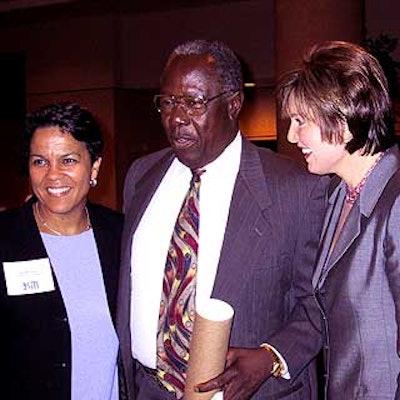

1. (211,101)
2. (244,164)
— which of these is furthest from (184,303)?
(211,101)

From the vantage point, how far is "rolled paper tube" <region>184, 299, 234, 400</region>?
181 centimetres

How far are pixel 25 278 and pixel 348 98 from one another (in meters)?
1.11

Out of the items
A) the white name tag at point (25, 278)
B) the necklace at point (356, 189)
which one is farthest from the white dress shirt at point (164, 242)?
the necklace at point (356, 189)

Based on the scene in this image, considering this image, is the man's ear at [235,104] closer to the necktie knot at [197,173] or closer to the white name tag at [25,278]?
the necktie knot at [197,173]

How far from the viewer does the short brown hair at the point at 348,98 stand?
1935 mm

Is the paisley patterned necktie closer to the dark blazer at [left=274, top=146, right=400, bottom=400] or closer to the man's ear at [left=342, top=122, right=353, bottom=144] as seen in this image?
the dark blazer at [left=274, top=146, right=400, bottom=400]

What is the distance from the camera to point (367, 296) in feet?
6.08

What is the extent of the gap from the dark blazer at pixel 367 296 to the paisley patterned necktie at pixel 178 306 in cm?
42

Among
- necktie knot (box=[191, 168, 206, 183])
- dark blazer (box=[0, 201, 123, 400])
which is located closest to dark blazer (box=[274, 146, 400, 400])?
necktie knot (box=[191, 168, 206, 183])

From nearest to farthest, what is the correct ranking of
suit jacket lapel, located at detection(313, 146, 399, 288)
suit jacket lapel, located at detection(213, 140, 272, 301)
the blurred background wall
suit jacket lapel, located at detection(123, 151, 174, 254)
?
1. suit jacket lapel, located at detection(313, 146, 399, 288)
2. suit jacket lapel, located at detection(213, 140, 272, 301)
3. suit jacket lapel, located at detection(123, 151, 174, 254)
4. the blurred background wall

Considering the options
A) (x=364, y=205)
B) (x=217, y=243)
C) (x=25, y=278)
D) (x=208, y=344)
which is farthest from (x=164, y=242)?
(x=364, y=205)

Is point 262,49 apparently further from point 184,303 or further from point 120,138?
point 184,303

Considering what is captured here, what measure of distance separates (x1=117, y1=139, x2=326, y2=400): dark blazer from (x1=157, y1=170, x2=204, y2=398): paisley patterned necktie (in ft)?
0.36

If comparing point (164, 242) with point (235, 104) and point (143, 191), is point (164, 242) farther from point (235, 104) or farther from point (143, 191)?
point (235, 104)
